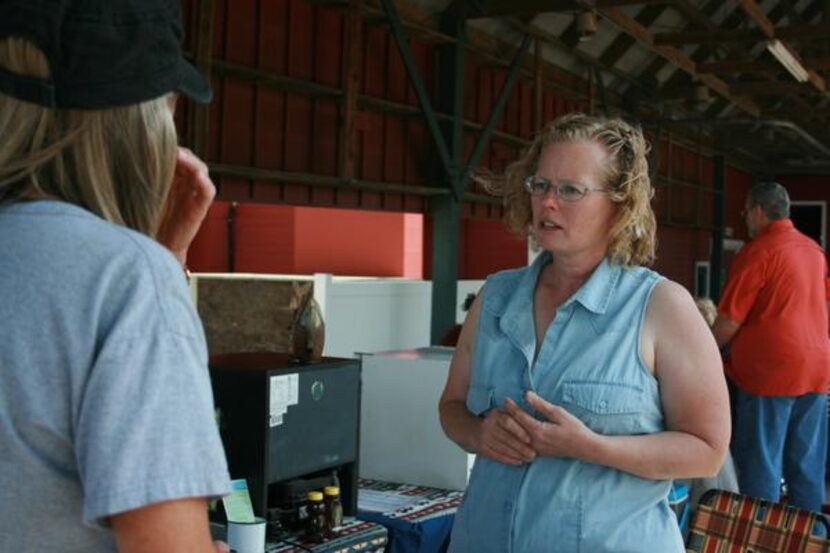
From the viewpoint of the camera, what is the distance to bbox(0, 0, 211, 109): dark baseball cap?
2.52 ft

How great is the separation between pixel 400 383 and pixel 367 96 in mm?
4924

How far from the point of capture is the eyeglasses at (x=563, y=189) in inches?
72.0

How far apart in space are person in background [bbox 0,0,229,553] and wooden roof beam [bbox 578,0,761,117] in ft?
21.3

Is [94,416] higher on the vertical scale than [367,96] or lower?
lower

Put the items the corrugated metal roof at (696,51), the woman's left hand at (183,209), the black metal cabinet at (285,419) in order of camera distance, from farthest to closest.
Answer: the corrugated metal roof at (696,51) < the black metal cabinet at (285,419) < the woman's left hand at (183,209)

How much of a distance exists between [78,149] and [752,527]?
2112 millimetres

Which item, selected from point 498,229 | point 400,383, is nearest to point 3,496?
point 400,383

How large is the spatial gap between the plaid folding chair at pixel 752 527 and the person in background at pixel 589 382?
2.39ft

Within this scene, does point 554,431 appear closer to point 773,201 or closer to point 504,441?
point 504,441

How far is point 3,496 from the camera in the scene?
0.75 m

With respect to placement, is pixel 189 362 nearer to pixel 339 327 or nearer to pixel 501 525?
pixel 501 525

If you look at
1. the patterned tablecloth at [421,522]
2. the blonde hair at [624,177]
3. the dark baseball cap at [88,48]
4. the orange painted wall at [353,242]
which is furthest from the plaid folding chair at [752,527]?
the orange painted wall at [353,242]

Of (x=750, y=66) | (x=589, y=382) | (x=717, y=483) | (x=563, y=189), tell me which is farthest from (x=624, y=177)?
(x=750, y=66)

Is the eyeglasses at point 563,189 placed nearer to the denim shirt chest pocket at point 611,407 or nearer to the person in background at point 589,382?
the person in background at point 589,382
